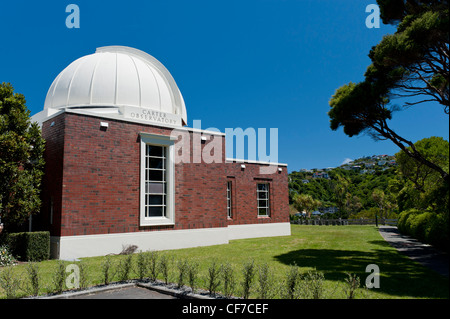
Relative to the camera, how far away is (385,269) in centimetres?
888

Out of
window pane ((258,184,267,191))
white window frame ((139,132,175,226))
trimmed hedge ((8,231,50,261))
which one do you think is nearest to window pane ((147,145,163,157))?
white window frame ((139,132,175,226))

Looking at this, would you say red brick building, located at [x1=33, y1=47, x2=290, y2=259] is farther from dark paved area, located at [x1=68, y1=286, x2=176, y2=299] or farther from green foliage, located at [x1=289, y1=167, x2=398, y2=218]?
green foliage, located at [x1=289, y1=167, x2=398, y2=218]

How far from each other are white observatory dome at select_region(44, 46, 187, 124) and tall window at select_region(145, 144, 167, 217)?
268cm

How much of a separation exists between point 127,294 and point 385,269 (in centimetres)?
671

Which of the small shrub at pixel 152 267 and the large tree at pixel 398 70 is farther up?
the large tree at pixel 398 70

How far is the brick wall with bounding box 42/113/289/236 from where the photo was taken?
1234 cm

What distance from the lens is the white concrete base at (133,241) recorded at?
12031 mm

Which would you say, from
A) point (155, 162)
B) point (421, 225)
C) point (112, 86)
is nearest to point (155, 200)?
point (155, 162)

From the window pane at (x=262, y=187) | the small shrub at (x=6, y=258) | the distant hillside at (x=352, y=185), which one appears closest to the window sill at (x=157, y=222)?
the small shrub at (x=6, y=258)

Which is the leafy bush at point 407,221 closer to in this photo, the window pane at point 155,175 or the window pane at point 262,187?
the window pane at point 262,187

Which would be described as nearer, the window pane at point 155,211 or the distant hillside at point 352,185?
the window pane at point 155,211

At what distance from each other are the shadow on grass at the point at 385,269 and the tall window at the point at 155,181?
20.0 feet

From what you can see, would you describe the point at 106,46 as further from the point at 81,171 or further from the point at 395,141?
the point at 395,141

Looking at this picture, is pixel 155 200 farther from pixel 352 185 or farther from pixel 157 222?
pixel 352 185
